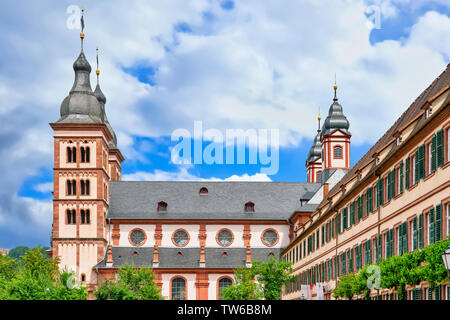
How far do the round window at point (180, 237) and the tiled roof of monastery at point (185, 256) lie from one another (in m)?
1.35

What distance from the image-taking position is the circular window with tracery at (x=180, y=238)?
9956 centimetres

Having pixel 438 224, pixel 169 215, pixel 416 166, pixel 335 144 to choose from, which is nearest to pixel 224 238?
pixel 169 215

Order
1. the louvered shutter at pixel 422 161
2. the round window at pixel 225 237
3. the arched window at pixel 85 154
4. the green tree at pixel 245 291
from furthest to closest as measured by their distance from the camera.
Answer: the round window at pixel 225 237
the arched window at pixel 85 154
the green tree at pixel 245 291
the louvered shutter at pixel 422 161

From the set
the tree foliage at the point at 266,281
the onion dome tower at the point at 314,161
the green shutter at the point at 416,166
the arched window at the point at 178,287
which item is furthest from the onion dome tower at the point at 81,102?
the green shutter at the point at 416,166

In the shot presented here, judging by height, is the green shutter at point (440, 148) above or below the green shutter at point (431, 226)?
above

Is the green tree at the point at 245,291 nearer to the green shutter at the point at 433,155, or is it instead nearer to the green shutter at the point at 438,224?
the green shutter at the point at 433,155

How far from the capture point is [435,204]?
2881cm

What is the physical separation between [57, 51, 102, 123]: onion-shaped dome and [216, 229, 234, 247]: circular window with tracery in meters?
22.2

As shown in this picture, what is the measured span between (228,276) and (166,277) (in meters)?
7.89

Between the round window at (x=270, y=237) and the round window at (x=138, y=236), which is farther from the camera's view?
the round window at (x=270, y=237)

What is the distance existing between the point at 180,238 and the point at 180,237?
0.13 metres

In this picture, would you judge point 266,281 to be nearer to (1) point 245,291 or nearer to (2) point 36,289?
(1) point 245,291
